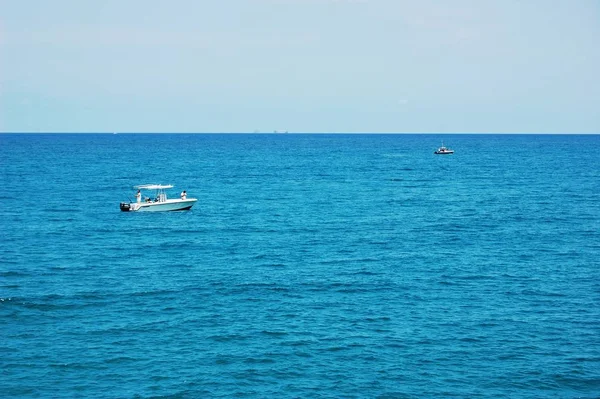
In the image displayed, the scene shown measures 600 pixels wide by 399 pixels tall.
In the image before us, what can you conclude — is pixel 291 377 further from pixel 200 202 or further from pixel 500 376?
pixel 200 202

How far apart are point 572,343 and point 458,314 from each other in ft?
22.7

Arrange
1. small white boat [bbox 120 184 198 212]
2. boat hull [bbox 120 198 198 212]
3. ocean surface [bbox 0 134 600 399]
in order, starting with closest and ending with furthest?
ocean surface [bbox 0 134 600 399] < boat hull [bbox 120 198 198 212] < small white boat [bbox 120 184 198 212]

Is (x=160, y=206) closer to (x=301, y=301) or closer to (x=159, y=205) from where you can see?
(x=159, y=205)

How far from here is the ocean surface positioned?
3125 cm

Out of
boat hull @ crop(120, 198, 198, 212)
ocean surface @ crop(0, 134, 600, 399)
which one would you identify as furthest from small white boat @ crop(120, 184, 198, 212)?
ocean surface @ crop(0, 134, 600, 399)

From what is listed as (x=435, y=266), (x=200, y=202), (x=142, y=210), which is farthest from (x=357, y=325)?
(x=200, y=202)

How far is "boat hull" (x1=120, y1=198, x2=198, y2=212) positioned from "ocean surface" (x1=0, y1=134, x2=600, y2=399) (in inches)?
88.2

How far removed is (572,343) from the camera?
117 feet

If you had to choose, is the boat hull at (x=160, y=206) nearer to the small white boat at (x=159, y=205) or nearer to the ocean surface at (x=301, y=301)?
the small white boat at (x=159, y=205)

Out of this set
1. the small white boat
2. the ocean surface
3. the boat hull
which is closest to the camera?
the ocean surface

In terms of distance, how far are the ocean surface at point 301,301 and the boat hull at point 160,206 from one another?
88.2 inches

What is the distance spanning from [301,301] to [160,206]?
44.3 m

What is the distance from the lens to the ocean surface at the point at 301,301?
3125 cm

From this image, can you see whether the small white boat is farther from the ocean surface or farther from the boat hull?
the ocean surface
